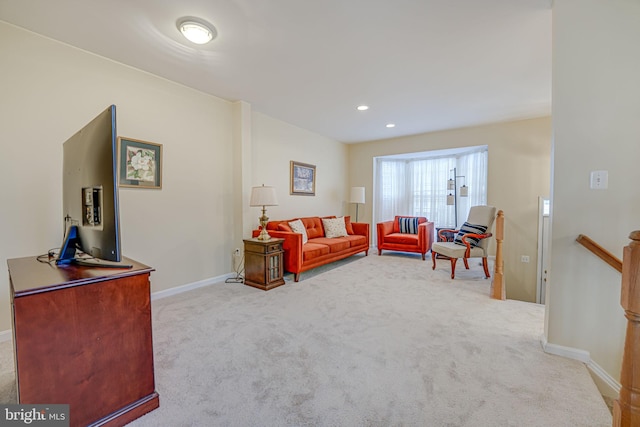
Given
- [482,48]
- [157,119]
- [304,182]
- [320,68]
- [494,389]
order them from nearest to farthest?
[494,389], [482,48], [320,68], [157,119], [304,182]

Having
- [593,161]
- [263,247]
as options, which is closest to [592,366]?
[593,161]

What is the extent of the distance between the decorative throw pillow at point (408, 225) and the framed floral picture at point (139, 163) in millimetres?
4511

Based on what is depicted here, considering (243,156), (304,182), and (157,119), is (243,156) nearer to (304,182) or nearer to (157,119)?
(157,119)

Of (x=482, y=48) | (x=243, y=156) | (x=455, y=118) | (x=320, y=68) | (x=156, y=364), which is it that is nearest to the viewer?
(x=156, y=364)

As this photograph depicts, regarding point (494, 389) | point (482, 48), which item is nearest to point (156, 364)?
point (494, 389)

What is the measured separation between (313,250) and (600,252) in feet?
9.57

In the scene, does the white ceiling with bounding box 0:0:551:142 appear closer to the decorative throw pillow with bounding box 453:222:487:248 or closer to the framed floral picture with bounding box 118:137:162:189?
the framed floral picture with bounding box 118:137:162:189

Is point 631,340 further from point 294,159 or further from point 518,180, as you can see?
point 294,159

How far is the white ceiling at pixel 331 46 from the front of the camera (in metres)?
1.89

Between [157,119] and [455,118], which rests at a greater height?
[455,118]

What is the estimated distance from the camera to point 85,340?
118cm

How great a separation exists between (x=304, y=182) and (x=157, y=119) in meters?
2.69

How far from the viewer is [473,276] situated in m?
3.82

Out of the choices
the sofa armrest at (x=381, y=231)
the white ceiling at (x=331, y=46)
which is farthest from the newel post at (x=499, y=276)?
the sofa armrest at (x=381, y=231)
